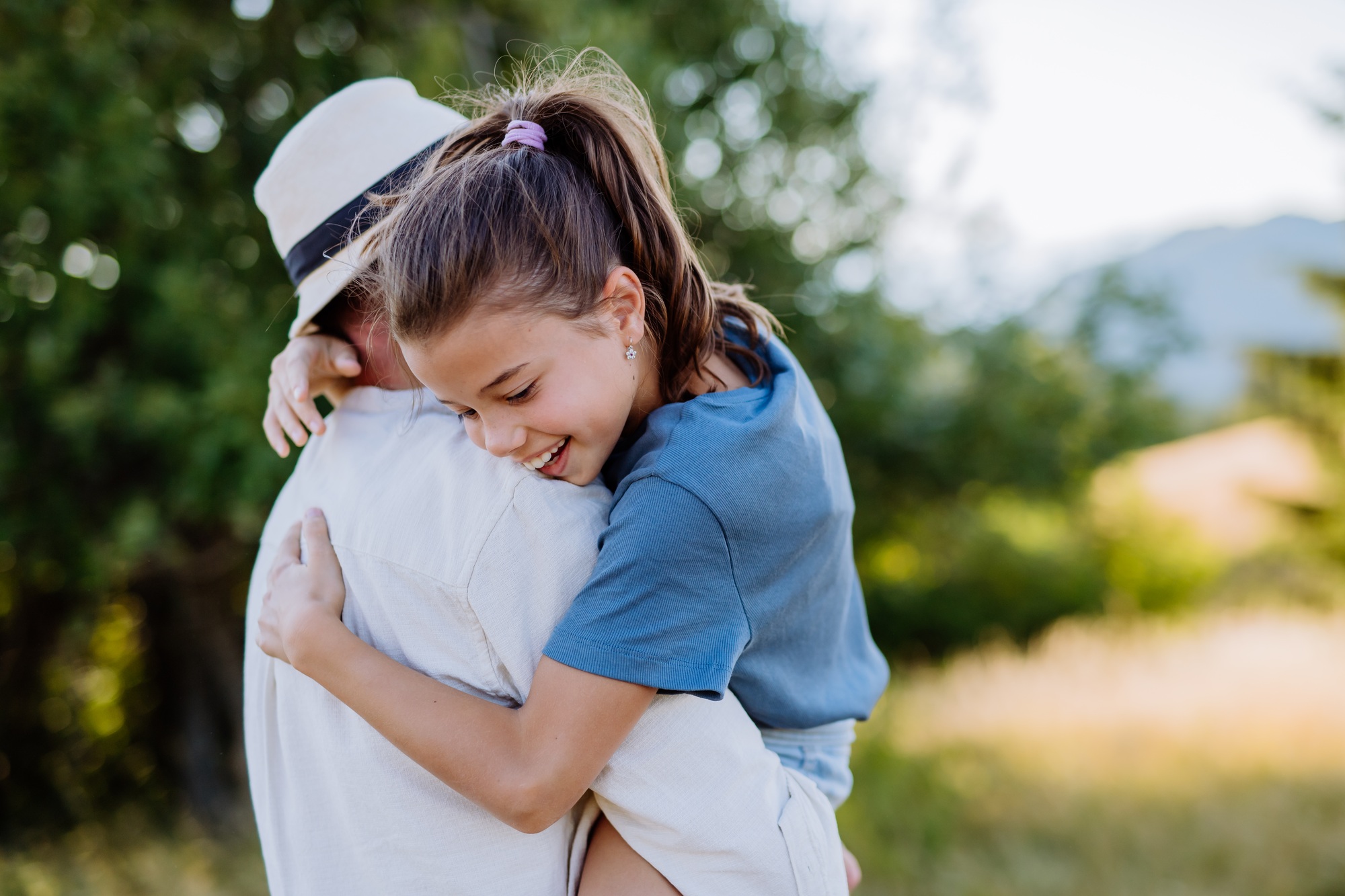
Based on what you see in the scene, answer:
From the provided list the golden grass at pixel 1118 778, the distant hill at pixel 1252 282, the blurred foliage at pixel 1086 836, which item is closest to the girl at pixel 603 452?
the blurred foliage at pixel 1086 836

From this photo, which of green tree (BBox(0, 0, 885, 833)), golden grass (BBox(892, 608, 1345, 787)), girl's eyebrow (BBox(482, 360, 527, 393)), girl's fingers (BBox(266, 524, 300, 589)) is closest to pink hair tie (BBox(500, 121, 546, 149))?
girl's eyebrow (BBox(482, 360, 527, 393))

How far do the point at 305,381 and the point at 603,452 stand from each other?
0.58 metres

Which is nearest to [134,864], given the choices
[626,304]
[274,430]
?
[274,430]

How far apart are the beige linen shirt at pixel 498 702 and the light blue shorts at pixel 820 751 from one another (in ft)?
0.46

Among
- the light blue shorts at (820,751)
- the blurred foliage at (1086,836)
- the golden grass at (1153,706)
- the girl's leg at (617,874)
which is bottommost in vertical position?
the golden grass at (1153,706)

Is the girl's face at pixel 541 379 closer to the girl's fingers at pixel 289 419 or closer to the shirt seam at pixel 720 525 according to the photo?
the shirt seam at pixel 720 525

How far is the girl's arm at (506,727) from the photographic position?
3.72 ft

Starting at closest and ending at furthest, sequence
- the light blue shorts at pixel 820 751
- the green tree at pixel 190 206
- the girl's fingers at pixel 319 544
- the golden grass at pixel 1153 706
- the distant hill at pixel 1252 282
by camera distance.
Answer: the girl's fingers at pixel 319 544 < the light blue shorts at pixel 820 751 < the green tree at pixel 190 206 < the golden grass at pixel 1153 706 < the distant hill at pixel 1252 282

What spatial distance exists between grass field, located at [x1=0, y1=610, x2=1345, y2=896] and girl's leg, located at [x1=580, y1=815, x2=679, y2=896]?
437cm

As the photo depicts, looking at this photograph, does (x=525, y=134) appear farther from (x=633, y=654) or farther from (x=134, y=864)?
(x=134, y=864)

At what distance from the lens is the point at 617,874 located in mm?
1273

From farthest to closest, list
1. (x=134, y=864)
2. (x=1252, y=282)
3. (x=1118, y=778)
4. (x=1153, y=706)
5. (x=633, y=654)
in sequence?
1. (x=1252, y=282)
2. (x=1153, y=706)
3. (x=1118, y=778)
4. (x=134, y=864)
5. (x=633, y=654)

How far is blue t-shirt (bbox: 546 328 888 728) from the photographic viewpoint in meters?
1.13

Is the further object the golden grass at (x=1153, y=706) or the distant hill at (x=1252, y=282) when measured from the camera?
the distant hill at (x=1252, y=282)
